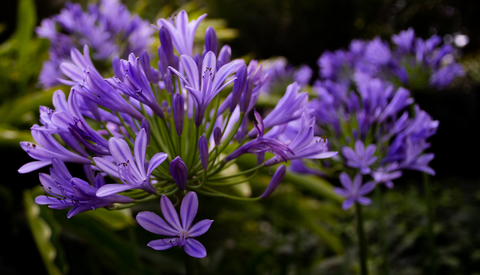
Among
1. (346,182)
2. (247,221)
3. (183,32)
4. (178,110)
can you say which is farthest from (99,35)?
(247,221)

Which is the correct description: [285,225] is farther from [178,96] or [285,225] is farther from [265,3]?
[265,3]

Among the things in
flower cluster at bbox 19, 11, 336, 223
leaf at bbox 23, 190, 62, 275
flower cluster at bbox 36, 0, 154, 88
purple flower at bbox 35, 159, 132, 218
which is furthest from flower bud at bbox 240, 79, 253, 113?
flower cluster at bbox 36, 0, 154, 88

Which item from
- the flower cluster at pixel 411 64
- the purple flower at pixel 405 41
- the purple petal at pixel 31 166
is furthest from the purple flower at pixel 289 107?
the purple flower at pixel 405 41

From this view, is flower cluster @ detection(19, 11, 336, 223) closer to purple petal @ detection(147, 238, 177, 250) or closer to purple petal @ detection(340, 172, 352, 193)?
purple petal @ detection(147, 238, 177, 250)

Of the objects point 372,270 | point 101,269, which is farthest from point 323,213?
point 101,269

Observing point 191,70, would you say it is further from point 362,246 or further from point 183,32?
point 362,246
